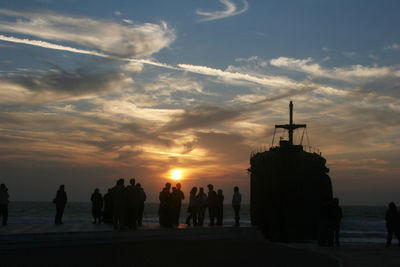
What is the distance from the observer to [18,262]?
1042cm

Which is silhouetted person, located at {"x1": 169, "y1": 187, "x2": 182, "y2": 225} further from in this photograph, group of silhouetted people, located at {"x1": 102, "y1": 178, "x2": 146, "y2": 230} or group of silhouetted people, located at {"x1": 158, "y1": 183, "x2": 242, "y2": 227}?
group of silhouetted people, located at {"x1": 102, "y1": 178, "x2": 146, "y2": 230}

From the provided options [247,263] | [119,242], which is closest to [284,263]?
[247,263]

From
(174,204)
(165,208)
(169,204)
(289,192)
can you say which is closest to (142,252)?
(165,208)

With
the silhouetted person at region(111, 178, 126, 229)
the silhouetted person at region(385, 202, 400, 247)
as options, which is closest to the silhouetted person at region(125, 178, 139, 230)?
the silhouetted person at region(111, 178, 126, 229)

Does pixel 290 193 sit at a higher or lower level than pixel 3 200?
higher

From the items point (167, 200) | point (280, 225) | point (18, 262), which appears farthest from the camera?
point (280, 225)

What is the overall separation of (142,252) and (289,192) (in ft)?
75.3

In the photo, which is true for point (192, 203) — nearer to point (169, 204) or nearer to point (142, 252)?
point (169, 204)

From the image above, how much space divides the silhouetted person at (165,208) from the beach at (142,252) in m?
1.80

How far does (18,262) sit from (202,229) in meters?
9.14

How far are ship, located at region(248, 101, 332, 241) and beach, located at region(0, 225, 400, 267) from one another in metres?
17.2

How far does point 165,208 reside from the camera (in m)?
19.8

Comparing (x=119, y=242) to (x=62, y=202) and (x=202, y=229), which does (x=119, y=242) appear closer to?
(x=202, y=229)

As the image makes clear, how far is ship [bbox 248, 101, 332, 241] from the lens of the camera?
3394 cm
